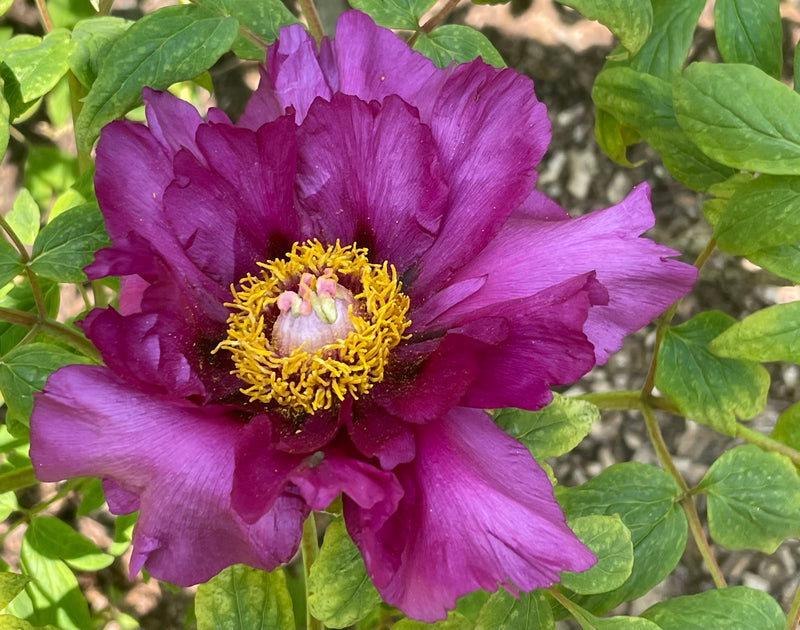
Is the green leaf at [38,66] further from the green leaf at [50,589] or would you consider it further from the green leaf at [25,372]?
the green leaf at [50,589]

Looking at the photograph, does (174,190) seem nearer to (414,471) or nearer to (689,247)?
(414,471)

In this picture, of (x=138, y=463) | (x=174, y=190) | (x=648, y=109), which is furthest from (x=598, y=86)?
(x=138, y=463)

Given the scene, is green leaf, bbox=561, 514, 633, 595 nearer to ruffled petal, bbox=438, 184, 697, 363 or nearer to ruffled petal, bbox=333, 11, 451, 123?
ruffled petal, bbox=438, 184, 697, 363

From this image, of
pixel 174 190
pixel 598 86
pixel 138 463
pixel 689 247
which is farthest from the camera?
pixel 689 247

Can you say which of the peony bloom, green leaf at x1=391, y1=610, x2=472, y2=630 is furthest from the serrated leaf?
green leaf at x1=391, y1=610, x2=472, y2=630

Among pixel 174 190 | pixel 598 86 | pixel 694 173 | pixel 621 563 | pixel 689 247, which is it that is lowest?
pixel 689 247

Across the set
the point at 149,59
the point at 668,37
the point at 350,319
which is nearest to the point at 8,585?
→ the point at 350,319
